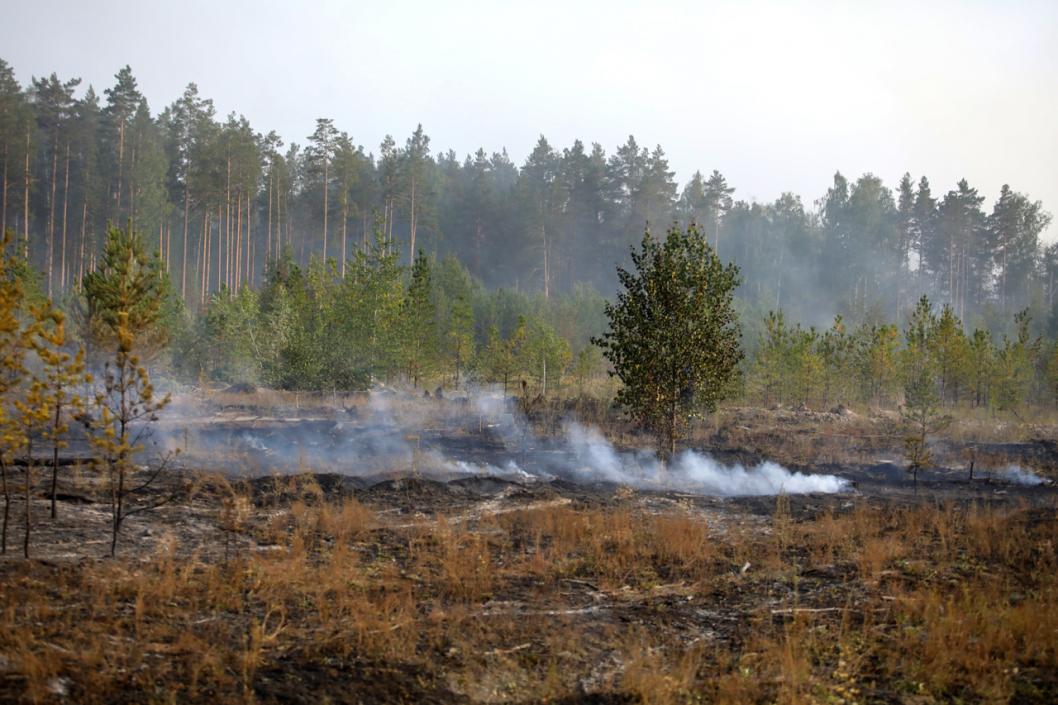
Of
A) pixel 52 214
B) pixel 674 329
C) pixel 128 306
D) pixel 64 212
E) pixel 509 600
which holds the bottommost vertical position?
pixel 509 600

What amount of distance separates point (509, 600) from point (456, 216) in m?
81.3

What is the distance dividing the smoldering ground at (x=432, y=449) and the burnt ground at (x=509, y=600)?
14.5 ft

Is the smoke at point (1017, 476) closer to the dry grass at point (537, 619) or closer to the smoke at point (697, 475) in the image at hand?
the smoke at point (697, 475)

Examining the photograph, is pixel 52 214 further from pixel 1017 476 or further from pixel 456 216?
pixel 1017 476

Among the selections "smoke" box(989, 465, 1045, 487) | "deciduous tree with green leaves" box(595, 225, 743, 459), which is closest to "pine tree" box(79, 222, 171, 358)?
"deciduous tree with green leaves" box(595, 225, 743, 459)

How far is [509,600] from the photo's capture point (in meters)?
9.61

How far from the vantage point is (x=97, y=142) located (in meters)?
64.2

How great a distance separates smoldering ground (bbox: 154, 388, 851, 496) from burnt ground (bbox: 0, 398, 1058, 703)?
14.5ft

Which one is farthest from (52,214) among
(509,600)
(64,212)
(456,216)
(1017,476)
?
(1017,476)

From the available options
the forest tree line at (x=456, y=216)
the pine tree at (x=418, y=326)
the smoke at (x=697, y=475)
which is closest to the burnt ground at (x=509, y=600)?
the smoke at (x=697, y=475)

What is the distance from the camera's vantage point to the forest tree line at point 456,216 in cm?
5994

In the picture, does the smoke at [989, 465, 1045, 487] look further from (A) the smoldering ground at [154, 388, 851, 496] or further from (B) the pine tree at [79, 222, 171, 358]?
(B) the pine tree at [79, 222, 171, 358]

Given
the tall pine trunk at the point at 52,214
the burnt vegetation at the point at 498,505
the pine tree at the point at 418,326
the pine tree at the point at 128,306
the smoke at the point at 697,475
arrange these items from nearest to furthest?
1. the burnt vegetation at the point at 498,505
2. the pine tree at the point at 128,306
3. the smoke at the point at 697,475
4. the pine tree at the point at 418,326
5. the tall pine trunk at the point at 52,214

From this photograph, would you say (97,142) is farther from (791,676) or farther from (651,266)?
(791,676)
